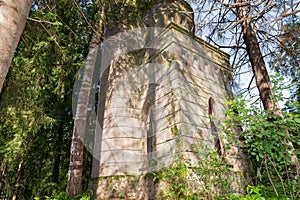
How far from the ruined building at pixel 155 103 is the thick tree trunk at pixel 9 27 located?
3.58 meters

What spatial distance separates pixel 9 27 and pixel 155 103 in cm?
463

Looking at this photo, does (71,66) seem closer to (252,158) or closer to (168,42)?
(168,42)

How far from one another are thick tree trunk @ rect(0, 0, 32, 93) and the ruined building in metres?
3.58

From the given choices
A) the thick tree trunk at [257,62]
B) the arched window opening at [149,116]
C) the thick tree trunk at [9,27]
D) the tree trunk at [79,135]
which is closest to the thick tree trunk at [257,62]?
the thick tree trunk at [257,62]

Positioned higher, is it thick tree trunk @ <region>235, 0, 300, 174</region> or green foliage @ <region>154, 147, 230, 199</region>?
thick tree trunk @ <region>235, 0, 300, 174</region>

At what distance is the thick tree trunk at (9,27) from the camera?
4.52 ft

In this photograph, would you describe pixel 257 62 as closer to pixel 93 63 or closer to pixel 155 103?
pixel 155 103

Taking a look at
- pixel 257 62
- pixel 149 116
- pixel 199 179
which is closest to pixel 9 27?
pixel 199 179

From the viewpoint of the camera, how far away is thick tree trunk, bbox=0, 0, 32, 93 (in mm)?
1377

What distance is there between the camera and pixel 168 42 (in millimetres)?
6145

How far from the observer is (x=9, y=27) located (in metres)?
1.44

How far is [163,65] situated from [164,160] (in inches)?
98.7

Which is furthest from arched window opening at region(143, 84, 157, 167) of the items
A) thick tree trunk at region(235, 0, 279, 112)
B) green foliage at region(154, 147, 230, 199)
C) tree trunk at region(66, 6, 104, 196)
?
thick tree trunk at region(235, 0, 279, 112)

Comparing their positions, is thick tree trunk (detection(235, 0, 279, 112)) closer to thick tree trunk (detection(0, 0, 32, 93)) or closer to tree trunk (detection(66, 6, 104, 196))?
tree trunk (detection(66, 6, 104, 196))
